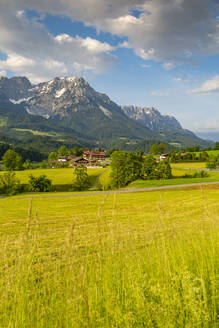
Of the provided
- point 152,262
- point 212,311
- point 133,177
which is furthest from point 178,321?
point 133,177

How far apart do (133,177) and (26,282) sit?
5010 centimetres

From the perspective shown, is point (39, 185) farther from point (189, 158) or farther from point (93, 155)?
point (93, 155)

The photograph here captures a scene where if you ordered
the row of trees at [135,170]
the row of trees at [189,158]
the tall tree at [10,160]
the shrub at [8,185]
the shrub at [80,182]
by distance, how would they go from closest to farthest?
the shrub at [8,185] < the row of trees at [135,170] < the shrub at [80,182] < the tall tree at [10,160] < the row of trees at [189,158]

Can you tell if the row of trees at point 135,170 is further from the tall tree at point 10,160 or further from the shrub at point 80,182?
the tall tree at point 10,160

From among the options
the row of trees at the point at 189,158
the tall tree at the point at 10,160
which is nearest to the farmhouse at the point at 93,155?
the row of trees at the point at 189,158

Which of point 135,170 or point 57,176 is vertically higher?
point 135,170

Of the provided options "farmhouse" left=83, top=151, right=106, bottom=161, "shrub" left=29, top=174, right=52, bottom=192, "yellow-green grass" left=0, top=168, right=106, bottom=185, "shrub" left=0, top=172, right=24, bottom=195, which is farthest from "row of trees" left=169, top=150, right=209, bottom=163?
"shrub" left=0, top=172, right=24, bottom=195

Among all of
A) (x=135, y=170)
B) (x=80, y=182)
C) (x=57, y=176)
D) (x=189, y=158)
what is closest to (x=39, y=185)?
(x=80, y=182)

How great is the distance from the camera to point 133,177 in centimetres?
5247

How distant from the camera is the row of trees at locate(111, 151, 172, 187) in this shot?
5106 cm

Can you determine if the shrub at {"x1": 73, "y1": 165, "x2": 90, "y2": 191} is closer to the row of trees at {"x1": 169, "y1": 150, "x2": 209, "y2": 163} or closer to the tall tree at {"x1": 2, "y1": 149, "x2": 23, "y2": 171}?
the tall tree at {"x1": 2, "y1": 149, "x2": 23, "y2": 171}

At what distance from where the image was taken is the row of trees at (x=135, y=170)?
51062mm

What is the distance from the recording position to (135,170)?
173 ft

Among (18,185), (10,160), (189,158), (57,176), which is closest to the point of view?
(18,185)
